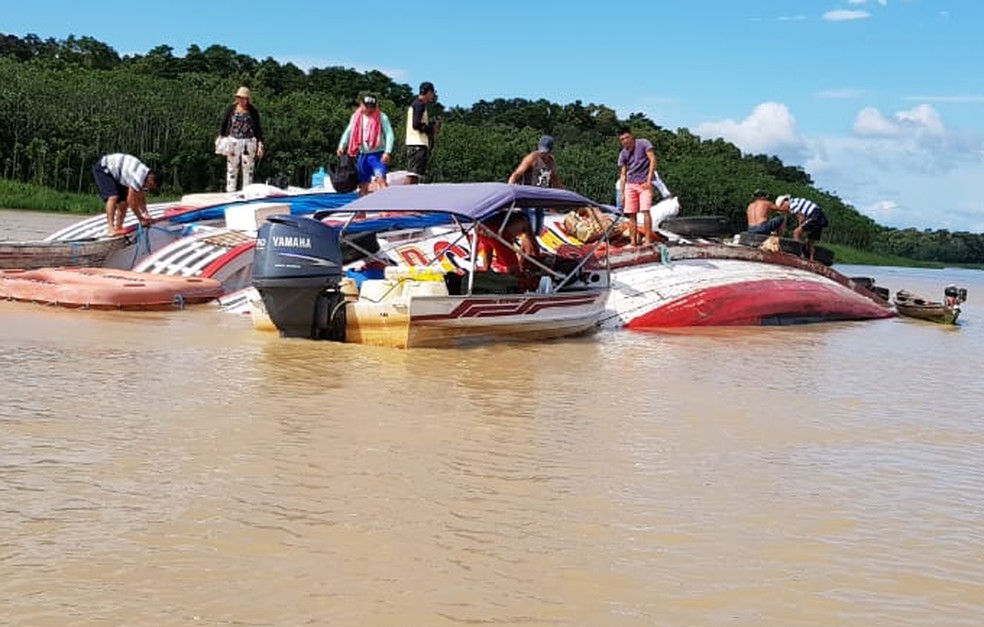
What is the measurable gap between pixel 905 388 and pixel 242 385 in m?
5.10

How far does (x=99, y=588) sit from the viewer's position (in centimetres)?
313

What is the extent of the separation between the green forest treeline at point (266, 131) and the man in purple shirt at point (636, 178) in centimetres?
277

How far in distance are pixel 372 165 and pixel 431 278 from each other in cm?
522

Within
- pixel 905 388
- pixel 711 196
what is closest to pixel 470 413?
pixel 905 388

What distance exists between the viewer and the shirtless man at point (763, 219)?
15.4 metres

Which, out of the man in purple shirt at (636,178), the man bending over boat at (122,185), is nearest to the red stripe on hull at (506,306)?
the man in purple shirt at (636,178)

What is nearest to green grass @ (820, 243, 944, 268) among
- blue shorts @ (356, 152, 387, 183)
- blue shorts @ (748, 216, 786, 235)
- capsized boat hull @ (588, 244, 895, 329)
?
blue shorts @ (748, 216, 786, 235)

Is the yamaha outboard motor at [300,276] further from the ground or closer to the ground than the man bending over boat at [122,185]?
closer to the ground

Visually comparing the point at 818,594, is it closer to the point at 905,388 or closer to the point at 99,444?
the point at 99,444

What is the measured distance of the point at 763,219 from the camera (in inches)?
636

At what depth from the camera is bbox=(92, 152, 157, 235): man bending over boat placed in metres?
12.4

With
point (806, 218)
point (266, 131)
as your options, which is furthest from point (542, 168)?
point (266, 131)

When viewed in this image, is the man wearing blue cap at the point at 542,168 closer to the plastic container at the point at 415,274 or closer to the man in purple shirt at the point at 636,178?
the man in purple shirt at the point at 636,178

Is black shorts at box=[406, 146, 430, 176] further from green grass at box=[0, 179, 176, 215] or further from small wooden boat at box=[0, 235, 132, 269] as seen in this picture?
A: green grass at box=[0, 179, 176, 215]
